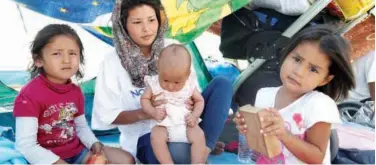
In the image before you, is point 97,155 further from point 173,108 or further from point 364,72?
point 364,72

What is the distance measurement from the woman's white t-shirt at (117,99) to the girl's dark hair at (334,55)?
19.9 inches

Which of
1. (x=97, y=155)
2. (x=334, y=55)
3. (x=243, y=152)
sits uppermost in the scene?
(x=334, y=55)

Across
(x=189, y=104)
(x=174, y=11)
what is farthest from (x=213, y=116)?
(x=174, y=11)

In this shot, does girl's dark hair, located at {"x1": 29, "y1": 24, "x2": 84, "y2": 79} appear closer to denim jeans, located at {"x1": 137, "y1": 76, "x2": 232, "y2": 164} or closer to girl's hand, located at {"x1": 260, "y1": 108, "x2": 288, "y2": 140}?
denim jeans, located at {"x1": 137, "y1": 76, "x2": 232, "y2": 164}

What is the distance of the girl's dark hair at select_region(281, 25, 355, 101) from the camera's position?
1.37 metres

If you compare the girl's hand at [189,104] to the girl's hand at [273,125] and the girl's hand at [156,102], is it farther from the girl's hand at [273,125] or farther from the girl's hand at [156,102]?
the girl's hand at [273,125]

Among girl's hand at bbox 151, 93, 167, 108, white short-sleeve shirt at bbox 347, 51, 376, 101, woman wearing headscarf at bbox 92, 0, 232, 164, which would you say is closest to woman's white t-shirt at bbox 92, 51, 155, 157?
woman wearing headscarf at bbox 92, 0, 232, 164

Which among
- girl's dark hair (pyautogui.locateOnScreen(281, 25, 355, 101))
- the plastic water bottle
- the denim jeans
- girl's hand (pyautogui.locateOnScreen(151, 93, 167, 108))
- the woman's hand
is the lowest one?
the plastic water bottle

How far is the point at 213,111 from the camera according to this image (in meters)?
1.63

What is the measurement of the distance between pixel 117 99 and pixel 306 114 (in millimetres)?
608

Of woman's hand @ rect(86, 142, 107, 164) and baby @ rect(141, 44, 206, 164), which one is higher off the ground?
baby @ rect(141, 44, 206, 164)

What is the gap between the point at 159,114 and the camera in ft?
4.95

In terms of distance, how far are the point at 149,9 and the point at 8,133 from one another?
0.73 metres

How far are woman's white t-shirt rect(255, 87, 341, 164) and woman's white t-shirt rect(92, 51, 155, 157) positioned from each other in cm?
45
